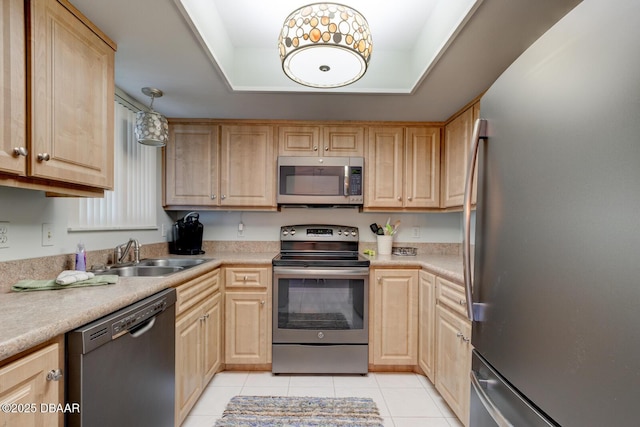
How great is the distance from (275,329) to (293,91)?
1.71 m

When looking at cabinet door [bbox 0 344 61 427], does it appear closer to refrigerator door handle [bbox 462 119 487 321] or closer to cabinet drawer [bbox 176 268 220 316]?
cabinet drawer [bbox 176 268 220 316]

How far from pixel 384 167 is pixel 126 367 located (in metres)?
2.19

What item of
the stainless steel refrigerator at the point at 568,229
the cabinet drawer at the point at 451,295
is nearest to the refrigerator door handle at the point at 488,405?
the stainless steel refrigerator at the point at 568,229

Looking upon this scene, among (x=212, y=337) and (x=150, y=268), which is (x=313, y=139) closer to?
(x=150, y=268)

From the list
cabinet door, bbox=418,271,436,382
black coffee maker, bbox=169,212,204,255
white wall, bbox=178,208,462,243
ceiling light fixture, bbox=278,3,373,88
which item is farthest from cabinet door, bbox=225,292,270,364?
ceiling light fixture, bbox=278,3,373,88

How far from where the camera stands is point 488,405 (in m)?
0.87

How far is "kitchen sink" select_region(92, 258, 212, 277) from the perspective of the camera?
181cm

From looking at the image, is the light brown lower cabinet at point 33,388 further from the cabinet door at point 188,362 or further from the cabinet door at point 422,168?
the cabinet door at point 422,168

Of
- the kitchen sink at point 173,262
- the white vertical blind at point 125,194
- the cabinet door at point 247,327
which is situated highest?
the white vertical blind at point 125,194

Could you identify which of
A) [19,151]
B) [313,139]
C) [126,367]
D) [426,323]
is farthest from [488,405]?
[313,139]

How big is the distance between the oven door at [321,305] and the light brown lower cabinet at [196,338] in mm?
426

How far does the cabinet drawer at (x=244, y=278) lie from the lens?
7.45 feet

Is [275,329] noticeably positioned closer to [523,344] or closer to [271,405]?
[271,405]

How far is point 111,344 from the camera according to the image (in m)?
1.02
